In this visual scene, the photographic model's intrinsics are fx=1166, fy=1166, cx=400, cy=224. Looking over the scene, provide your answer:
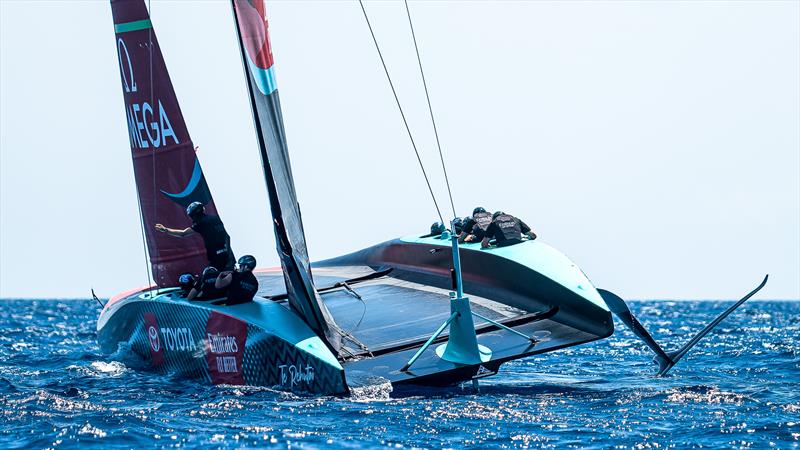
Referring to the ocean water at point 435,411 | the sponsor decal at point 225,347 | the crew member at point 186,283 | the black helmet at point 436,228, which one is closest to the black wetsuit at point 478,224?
the black helmet at point 436,228

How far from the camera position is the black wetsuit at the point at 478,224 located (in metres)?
10.3

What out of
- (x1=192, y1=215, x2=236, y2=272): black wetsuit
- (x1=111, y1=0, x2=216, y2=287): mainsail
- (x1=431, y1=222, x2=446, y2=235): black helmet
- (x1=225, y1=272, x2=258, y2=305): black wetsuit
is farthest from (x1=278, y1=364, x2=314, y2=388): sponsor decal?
(x1=431, y1=222, x2=446, y2=235): black helmet

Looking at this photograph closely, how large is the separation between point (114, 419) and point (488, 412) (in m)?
2.33

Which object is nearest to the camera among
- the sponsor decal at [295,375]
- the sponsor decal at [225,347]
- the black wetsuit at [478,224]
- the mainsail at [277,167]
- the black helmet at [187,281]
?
the sponsor decal at [295,375]

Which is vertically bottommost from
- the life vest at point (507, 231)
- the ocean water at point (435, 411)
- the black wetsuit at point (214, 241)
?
the ocean water at point (435, 411)

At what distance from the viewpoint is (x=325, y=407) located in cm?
742

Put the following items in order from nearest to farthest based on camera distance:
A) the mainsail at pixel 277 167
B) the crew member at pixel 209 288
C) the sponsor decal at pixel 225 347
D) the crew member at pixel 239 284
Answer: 1. the mainsail at pixel 277 167
2. the sponsor decal at pixel 225 347
3. the crew member at pixel 239 284
4. the crew member at pixel 209 288

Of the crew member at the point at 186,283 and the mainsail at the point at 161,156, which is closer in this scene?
the crew member at the point at 186,283

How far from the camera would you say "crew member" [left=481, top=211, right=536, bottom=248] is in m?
9.91

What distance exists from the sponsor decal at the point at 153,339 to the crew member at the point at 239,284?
1184mm

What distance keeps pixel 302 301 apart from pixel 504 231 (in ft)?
7.80

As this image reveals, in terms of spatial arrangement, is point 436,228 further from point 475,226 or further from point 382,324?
point 382,324

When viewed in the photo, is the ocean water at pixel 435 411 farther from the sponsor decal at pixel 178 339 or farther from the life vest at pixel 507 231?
the life vest at pixel 507 231

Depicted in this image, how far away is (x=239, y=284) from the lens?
8.63m
